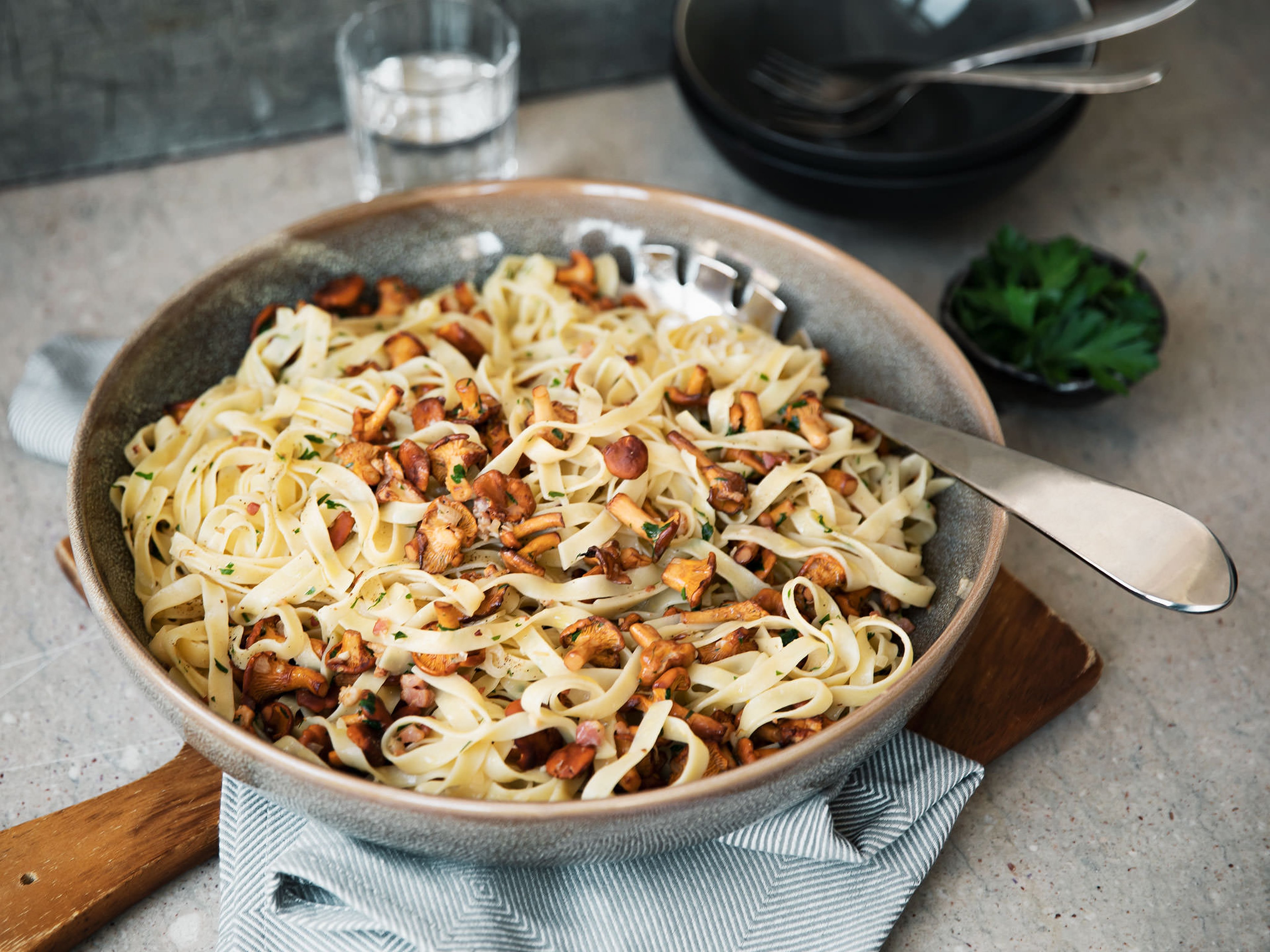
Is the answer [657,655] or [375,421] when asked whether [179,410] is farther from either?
[657,655]

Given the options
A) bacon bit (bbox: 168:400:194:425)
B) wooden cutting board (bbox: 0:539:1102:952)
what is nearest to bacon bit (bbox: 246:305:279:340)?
bacon bit (bbox: 168:400:194:425)

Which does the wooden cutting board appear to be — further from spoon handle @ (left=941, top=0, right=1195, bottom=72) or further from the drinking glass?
spoon handle @ (left=941, top=0, right=1195, bottom=72)

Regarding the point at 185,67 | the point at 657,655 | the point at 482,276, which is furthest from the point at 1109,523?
the point at 185,67

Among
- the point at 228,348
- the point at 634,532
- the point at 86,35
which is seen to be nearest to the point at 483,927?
the point at 634,532

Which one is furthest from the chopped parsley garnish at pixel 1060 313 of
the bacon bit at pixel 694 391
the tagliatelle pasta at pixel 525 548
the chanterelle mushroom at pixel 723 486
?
the chanterelle mushroom at pixel 723 486

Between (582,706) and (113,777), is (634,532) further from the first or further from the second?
(113,777)

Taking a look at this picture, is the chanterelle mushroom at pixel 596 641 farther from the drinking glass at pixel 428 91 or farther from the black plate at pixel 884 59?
the drinking glass at pixel 428 91
